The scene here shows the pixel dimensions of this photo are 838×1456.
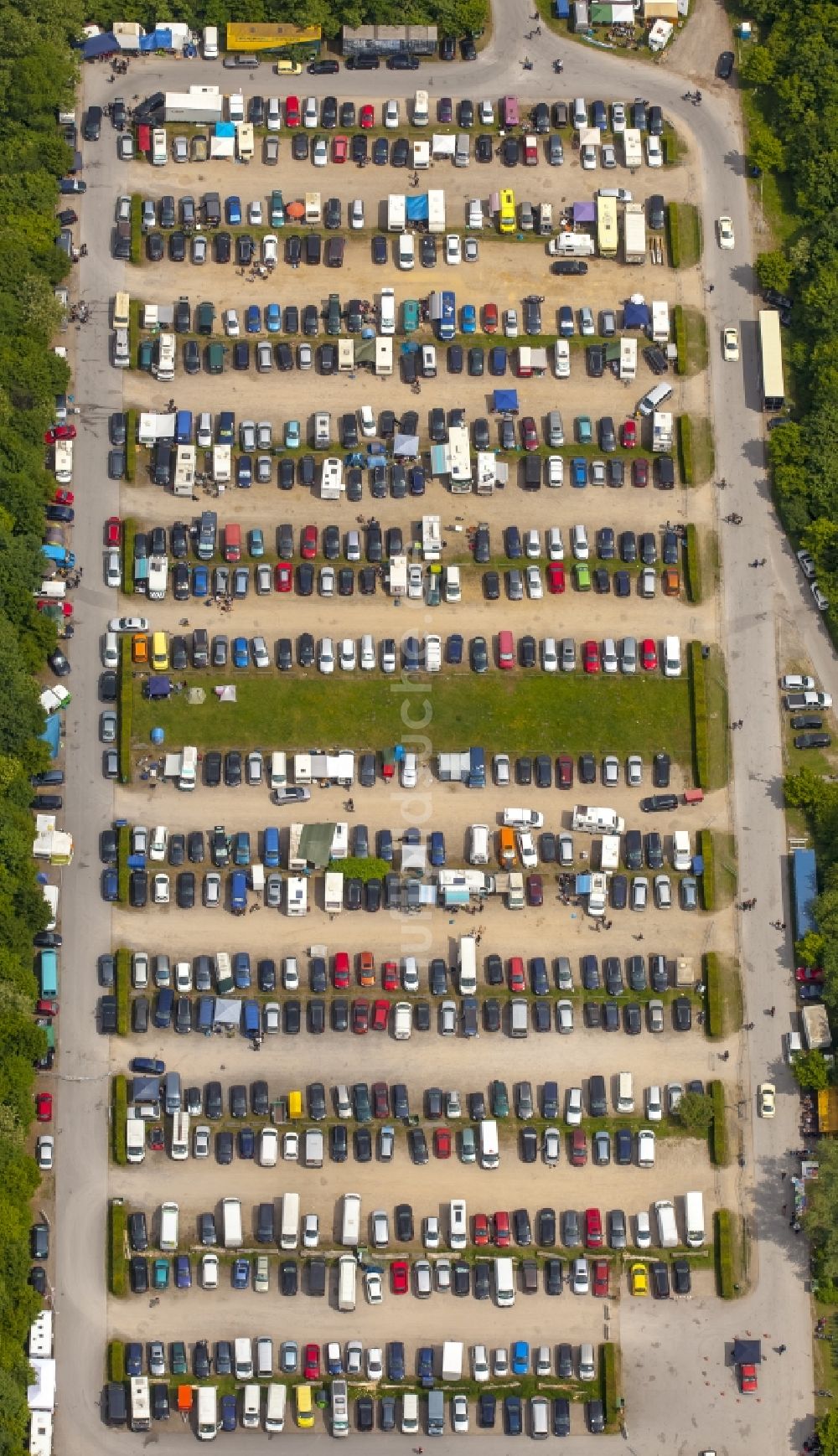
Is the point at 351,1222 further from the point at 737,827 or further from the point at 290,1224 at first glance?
the point at 737,827

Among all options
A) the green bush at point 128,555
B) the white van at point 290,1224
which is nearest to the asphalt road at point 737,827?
the green bush at point 128,555

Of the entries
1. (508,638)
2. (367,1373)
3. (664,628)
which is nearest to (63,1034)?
(367,1373)

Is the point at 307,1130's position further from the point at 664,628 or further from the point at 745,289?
the point at 745,289

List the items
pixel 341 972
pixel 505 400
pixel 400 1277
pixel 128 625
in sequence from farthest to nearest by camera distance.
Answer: pixel 505 400 → pixel 128 625 → pixel 341 972 → pixel 400 1277

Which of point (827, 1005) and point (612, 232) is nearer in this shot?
point (827, 1005)

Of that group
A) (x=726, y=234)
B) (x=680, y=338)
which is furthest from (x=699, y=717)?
(x=726, y=234)

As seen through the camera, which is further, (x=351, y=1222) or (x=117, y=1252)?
(x=117, y=1252)
